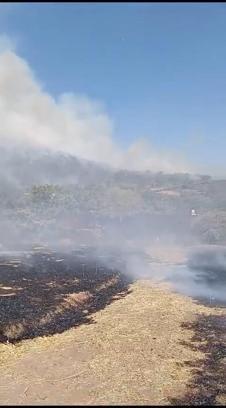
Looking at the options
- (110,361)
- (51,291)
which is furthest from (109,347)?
(51,291)

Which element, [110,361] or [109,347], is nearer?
[110,361]

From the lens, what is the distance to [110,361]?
18.0 meters

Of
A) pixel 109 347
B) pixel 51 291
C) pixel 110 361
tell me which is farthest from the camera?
pixel 51 291

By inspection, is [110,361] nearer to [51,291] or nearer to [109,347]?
[109,347]

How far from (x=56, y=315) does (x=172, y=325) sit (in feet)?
21.9

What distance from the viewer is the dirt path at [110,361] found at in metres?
15.1

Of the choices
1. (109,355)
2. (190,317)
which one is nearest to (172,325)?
(190,317)

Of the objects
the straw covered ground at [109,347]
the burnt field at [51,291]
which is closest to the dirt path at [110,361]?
the straw covered ground at [109,347]

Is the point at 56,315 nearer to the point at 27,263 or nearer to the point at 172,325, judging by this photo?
the point at 172,325

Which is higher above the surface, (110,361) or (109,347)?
(109,347)

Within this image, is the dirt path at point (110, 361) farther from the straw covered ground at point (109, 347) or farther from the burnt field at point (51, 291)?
the burnt field at point (51, 291)

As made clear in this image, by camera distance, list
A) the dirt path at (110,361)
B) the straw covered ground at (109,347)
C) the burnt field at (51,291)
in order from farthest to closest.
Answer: the burnt field at (51,291), the straw covered ground at (109,347), the dirt path at (110,361)

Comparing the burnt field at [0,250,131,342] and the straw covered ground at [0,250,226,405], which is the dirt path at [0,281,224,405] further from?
the burnt field at [0,250,131,342]

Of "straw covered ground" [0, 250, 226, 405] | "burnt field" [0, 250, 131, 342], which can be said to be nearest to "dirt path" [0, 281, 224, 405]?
"straw covered ground" [0, 250, 226, 405]
